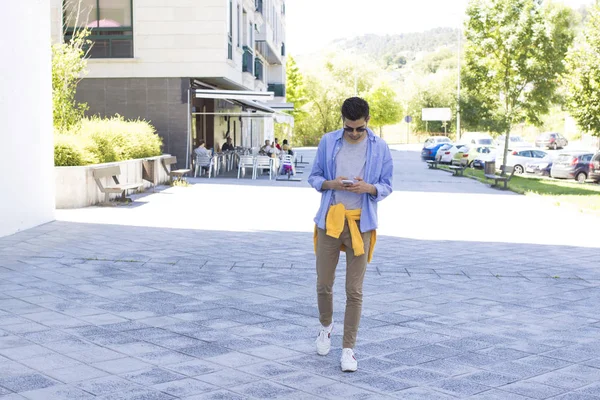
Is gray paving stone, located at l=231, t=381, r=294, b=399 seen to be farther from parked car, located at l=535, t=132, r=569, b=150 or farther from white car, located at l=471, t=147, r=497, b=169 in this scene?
parked car, located at l=535, t=132, r=569, b=150

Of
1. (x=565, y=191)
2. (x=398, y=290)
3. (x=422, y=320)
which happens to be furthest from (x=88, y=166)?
(x=565, y=191)

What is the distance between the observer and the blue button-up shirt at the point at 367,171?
206 inches

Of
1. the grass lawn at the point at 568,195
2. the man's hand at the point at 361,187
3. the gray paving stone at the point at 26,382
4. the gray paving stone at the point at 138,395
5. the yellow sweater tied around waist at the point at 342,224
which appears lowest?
the grass lawn at the point at 568,195

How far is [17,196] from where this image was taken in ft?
41.0

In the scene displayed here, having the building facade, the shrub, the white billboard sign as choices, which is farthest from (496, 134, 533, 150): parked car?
the shrub

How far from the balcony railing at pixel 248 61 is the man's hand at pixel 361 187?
2915 cm

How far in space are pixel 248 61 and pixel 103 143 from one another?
1734 centimetres

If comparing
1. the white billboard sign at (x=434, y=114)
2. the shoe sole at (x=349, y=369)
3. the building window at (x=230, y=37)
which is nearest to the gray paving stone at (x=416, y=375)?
the shoe sole at (x=349, y=369)

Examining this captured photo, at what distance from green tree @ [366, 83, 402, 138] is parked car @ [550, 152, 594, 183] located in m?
61.3

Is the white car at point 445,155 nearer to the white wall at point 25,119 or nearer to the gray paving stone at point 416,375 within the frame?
the white wall at point 25,119

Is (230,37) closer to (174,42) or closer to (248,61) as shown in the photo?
(174,42)

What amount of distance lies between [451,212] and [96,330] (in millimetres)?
11298

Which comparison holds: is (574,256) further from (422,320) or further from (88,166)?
(88,166)

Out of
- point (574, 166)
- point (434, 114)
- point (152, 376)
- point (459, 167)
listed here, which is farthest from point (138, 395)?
point (434, 114)
